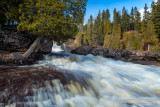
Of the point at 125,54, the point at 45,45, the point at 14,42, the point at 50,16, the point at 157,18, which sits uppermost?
the point at 157,18

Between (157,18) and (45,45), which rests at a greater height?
(157,18)

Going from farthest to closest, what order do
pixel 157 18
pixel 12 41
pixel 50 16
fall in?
pixel 157 18 → pixel 12 41 → pixel 50 16

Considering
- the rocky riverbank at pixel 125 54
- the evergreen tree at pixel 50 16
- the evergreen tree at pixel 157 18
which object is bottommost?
the rocky riverbank at pixel 125 54

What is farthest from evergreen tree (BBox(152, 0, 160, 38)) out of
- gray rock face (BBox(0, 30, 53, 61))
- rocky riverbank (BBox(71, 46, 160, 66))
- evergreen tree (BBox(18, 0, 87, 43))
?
gray rock face (BBox(0, 30, 53, 61))

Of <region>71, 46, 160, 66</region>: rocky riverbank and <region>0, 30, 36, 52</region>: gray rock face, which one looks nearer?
<region>0, 30, 36, 52</region>: gray rock face

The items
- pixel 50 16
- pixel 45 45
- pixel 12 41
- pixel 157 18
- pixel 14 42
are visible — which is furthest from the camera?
pixel 157 18

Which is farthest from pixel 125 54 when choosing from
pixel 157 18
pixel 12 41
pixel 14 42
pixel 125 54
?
pixel 157 18

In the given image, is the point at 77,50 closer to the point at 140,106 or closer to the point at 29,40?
the point at 29,40

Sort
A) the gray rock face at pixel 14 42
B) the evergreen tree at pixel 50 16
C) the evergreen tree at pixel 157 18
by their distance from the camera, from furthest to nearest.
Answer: the evergreen tree at pixel 157 18 → the gray rock face at pixel 14 42 → the evergreen tree at pixel 50 16

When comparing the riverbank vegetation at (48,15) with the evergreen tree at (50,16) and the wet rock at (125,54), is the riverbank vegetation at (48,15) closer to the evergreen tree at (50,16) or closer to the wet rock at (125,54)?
the evergreen tree at (50,16)

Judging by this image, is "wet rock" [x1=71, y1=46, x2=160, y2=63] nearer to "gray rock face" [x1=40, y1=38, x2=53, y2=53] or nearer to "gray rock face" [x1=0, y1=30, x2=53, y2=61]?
"gray rock face" [x1=40, y1=38, x2=53, y2=53]

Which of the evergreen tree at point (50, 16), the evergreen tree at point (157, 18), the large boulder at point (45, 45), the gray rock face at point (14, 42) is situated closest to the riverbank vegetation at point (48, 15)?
the evergreen tree at point (50, 16)

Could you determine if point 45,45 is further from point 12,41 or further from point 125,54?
point 125,54

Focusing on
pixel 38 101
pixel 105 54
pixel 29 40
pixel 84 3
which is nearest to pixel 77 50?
Answer: pixel 105 54
